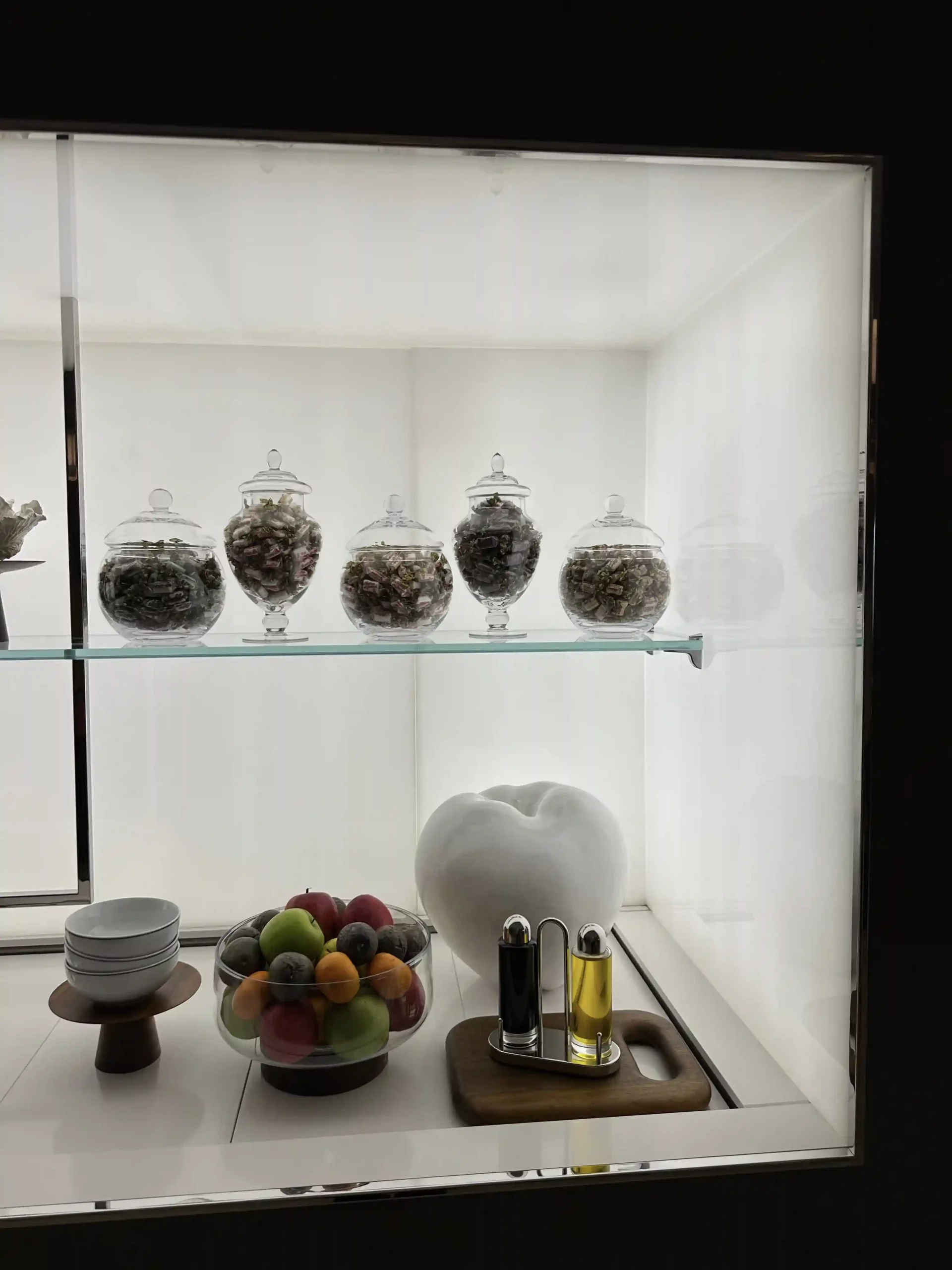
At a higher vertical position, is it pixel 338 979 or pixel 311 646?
pixel 311 646

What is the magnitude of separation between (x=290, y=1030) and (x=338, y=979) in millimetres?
70

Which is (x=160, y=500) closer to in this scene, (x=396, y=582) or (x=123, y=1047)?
(x=396, y=582)

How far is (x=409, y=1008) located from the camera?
3.17 ft

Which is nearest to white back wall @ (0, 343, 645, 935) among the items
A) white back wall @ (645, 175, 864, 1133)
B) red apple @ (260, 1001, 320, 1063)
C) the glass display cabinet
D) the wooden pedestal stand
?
the glass display cabinet

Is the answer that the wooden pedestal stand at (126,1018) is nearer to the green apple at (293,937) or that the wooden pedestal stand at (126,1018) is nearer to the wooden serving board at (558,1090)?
the green apple at (293,937)

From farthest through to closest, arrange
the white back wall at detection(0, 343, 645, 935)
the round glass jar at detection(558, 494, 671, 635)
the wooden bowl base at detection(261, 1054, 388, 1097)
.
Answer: the white back wall at detection(0, 343, 645, 935), the round glass jar at detection(558, 494, 671, 635), the wooden bowl base at detection(261, 1054, 388, 1097)

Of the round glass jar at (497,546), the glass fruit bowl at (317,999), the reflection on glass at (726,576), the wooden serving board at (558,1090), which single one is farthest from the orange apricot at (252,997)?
the reflection on glass at (726,576)

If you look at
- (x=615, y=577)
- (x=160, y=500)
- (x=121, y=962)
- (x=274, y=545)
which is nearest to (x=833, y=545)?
(x=615, y=577)

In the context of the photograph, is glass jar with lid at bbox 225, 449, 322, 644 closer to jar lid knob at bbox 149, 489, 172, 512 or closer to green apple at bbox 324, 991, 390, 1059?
jar lid knob at bbox 149, 489, 172, 512

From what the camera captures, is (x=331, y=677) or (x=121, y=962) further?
(x=331, y=677)

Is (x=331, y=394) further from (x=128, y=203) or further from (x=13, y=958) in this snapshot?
(x=13, y=958)

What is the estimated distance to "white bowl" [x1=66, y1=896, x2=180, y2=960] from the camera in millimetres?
954

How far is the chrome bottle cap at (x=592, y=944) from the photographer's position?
0.98 m

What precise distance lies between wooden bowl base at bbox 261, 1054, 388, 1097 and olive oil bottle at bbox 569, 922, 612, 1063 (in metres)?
0.22
